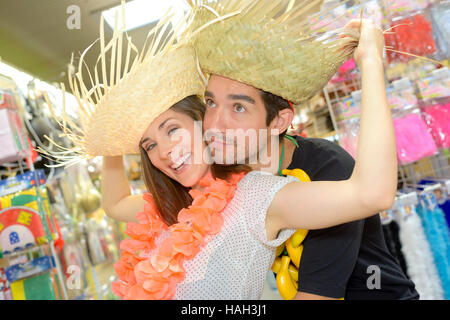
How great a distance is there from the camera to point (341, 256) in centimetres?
122

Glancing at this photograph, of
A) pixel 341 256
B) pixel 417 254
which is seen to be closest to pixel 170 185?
pixel 341 256

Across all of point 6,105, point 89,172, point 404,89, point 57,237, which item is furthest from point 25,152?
point 404,89

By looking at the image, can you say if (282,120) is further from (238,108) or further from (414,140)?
(414,140)

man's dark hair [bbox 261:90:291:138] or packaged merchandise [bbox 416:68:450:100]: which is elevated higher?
packaged merchandise [bbox 416:68:450:100]

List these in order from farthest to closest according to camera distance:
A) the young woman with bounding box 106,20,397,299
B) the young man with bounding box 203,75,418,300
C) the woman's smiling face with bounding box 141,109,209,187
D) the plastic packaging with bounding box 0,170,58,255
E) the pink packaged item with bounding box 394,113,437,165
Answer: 1. the pink packaged item with bounding box 394,113,437,165
2. the plastic packaging with bounding box 0,170,58,255
3. the woman's smiling face with bounding box 141,109,209,187
4. the young man with bounding box 203,75,418,300
5. the young woman with bounding box 106,20,397,299

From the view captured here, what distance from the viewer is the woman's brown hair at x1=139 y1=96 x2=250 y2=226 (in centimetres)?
144

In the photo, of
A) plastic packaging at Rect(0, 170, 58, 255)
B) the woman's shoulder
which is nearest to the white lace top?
the woman's shoulder

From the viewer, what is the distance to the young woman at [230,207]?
91cm

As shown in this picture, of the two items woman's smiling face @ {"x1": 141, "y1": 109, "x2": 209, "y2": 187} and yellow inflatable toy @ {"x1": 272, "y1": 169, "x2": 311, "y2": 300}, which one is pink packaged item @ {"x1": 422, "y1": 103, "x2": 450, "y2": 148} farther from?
woman's smiling face @ {"x1": 141, "y1": 109, "x2": 209, "y2": 187}

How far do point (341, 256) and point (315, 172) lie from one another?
1.03 ft

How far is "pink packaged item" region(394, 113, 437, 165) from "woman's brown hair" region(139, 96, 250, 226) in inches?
73.3

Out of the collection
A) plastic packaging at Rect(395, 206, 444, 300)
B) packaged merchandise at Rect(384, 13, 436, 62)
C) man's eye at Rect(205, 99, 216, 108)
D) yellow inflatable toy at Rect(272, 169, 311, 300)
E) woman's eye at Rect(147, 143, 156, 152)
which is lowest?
plastic packaging at Rect(395, 206, 444, 300)

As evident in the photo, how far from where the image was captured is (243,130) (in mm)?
1213
